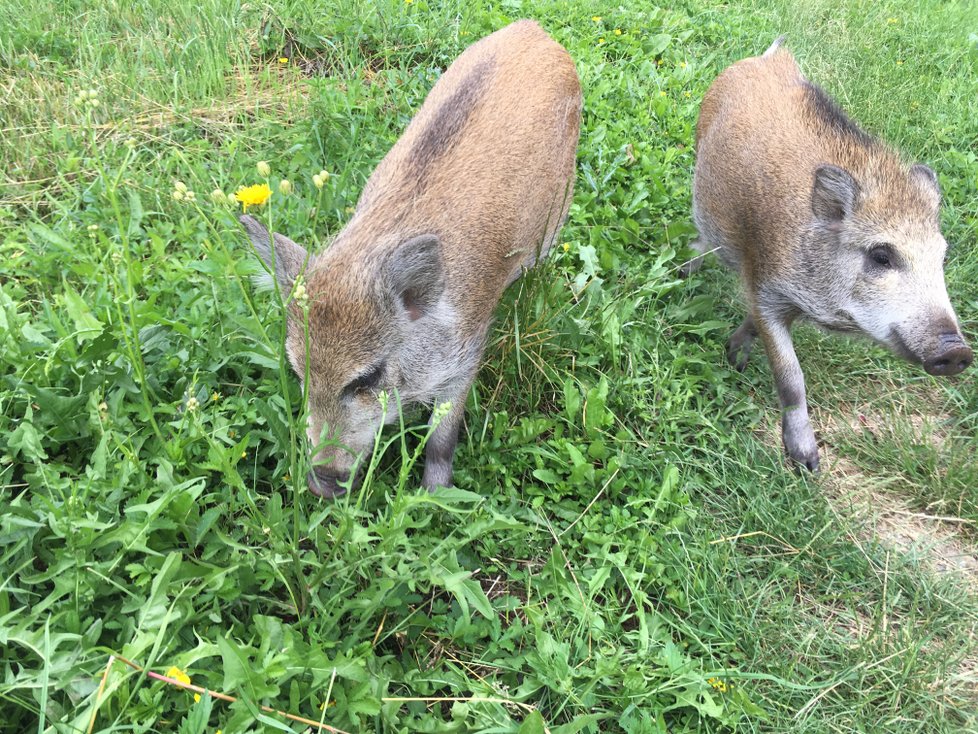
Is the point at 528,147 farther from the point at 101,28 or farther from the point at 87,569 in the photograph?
the point at 101,28

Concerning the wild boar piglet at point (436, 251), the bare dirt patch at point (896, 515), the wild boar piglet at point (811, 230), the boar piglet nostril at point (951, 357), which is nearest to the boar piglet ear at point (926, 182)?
the wild boar piglet at point (811, 230)

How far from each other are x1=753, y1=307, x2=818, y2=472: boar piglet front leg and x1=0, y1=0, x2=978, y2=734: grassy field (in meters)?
0.13

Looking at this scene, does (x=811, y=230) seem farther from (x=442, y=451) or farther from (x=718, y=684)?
(x=718, y=684)

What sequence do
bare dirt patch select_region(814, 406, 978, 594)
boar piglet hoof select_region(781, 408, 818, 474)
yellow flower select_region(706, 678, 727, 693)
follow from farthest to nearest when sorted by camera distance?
boar piglet hoof select_region(781, 408, 818, 474) → bare dirt patch select_region(814, 406, 978, 594) → yellow flower select_region(706, 678, 727, 693)

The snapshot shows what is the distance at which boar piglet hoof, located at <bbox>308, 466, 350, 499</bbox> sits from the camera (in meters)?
2.37

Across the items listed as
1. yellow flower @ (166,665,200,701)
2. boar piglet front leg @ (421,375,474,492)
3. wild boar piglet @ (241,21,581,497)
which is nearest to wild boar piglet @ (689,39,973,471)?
wild boar piglet @ (241,21,581,497)

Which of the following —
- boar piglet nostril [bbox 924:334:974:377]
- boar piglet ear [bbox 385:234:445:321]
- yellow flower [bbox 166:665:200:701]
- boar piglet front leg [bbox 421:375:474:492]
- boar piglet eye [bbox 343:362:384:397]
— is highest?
boar piglet ear [bbox 385:234:445:321]

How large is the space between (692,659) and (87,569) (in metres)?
1.76

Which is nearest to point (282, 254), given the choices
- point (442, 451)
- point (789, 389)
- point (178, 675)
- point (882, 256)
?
point (442, 451)

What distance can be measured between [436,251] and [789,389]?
1732mm

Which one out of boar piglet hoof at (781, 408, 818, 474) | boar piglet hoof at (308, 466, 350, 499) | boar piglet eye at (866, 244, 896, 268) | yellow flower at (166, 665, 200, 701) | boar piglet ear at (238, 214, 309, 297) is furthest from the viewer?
boar piglet hoof at (781, 408, 818, 474)

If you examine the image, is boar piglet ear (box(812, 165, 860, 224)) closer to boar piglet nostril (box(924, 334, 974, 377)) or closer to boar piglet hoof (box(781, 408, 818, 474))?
boar piglet nostril (box(924, 334, 974, 377))

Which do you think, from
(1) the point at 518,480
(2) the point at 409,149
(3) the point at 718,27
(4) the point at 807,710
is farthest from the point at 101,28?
(4) the point at 807,710

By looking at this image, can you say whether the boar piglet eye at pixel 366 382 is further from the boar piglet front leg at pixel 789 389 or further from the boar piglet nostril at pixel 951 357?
the boar piglet nostril at pixel 951 357
